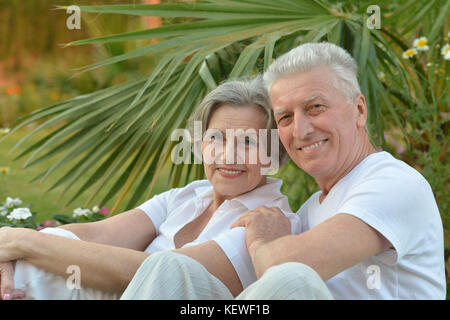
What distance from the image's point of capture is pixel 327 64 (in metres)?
1.75

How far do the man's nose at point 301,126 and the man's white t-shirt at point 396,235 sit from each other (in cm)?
21

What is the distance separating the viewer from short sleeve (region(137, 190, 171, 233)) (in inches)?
87.9

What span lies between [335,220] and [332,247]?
0.29 ft

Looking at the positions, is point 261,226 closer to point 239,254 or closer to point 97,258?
point 239,254

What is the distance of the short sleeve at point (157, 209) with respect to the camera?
223 centimetres

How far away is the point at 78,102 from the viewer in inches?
109

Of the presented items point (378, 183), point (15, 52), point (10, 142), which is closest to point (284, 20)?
point (378, 183)

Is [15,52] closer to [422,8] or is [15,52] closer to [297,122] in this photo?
[422,8]

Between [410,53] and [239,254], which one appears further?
[410,53]

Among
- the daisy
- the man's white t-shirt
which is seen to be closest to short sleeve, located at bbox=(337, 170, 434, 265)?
the man's white t-shirt

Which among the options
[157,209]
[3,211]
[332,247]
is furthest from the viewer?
[3,211]

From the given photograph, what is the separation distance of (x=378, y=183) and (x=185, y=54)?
126 cm

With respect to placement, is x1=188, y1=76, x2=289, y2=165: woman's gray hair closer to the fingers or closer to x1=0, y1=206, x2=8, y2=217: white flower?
the fingers

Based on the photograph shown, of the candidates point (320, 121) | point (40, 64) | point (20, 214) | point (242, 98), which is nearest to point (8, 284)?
point (20, 214)
